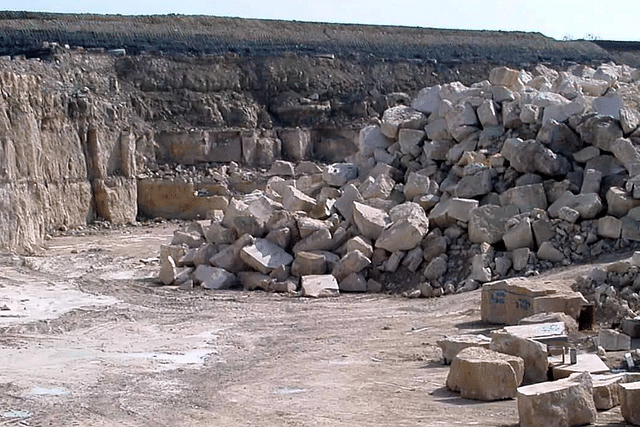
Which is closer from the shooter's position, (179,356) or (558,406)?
(558,406)

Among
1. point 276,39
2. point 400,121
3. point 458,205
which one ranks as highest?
point 276,39

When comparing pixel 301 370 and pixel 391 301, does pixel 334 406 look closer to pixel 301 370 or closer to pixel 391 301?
pixel 301 370

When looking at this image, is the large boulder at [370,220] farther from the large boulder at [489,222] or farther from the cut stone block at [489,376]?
the cut stone block at [489,376]

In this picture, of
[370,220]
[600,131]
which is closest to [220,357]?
[370,220]

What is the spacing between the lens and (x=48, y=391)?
8.18 m

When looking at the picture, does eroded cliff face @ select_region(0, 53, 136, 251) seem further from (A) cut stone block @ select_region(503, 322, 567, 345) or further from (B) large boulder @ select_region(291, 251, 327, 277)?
(A) cut stone block @ select_region(503, 322, 567, 345)

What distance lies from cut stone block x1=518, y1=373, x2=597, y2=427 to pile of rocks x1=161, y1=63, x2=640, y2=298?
6.05 metres

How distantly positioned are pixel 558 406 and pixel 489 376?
3.56 feet

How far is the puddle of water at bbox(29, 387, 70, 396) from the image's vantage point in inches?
318

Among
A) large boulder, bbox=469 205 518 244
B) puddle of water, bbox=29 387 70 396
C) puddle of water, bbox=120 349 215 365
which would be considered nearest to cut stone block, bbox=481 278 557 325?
large boulder, bbox=469 205 518 244

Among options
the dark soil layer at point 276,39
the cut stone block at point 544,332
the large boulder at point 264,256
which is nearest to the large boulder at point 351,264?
the large boulder at point 264,256

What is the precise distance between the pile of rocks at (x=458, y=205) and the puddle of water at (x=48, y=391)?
5.78m

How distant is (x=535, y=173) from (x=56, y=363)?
301 inches

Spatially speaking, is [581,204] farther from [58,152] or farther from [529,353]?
[58,152]
